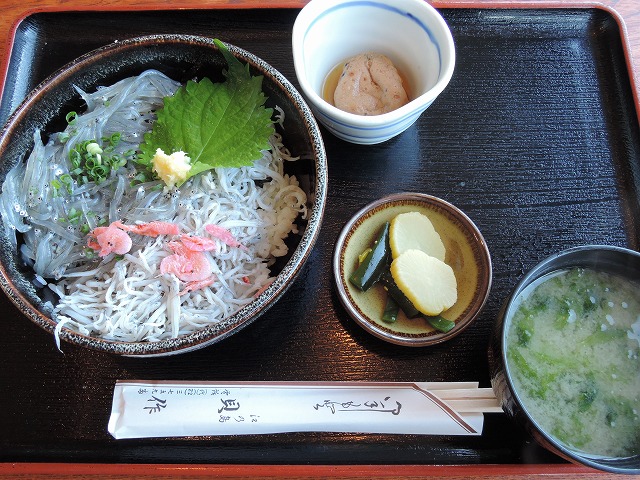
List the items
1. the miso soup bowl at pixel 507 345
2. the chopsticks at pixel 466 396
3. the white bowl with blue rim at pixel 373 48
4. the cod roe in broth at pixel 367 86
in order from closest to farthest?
1. the miso soup bowl at pixel 507 345
2. the chopsticks at pixel 466 396
3. the white bowl with blue rim at pixel 373 48
4. the cod roe in broth at pixel 367 86

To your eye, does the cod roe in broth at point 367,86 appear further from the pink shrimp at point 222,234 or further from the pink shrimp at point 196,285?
the pink shrimp at point 196,285

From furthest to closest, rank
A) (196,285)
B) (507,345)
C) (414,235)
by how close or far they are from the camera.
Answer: (414,235) < (196,285) < (507,345)

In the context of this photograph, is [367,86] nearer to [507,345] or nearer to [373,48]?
[373,48]

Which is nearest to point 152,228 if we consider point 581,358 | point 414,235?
point 414,235

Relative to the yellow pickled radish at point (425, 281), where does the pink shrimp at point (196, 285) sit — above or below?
above

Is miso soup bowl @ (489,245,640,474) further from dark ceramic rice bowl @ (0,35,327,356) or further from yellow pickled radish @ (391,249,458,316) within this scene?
dark ceramic rice bowl @ (0,35,327,356)

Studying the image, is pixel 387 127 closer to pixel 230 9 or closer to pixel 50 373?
pixel 230 9

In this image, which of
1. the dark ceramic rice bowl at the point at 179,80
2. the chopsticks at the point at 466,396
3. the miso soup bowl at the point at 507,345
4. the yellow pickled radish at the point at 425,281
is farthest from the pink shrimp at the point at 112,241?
the miso soup bowl at the point at 507,345
